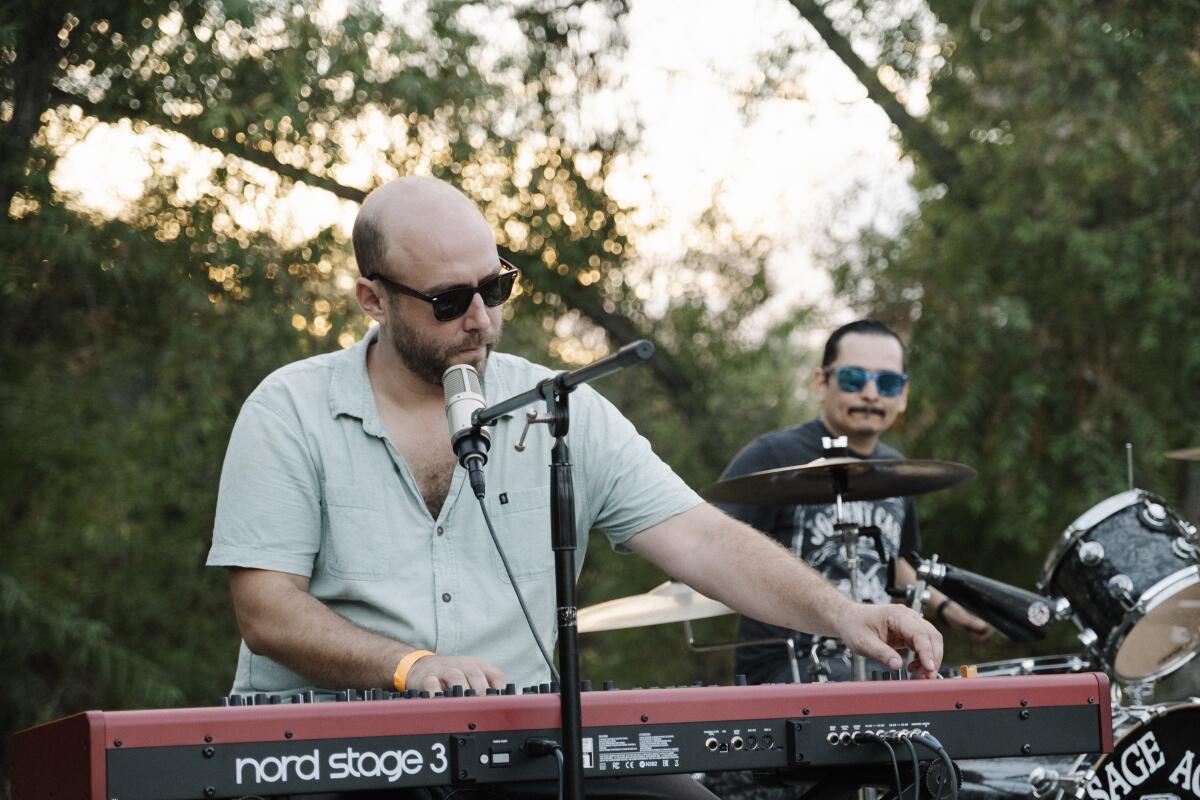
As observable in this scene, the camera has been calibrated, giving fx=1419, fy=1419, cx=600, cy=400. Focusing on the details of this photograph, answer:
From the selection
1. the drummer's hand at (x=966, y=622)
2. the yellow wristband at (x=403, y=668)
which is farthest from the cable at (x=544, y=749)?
the drummer's hand at (x=966, y=622)

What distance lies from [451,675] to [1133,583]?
8.65 ft

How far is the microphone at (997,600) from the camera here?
407cm

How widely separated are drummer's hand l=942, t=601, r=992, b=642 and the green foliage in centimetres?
223

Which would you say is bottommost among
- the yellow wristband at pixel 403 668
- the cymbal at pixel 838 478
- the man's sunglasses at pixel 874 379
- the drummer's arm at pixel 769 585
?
the yellow wristband at pixel 403 668

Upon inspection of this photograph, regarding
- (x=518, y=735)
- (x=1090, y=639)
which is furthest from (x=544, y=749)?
(x=1090, y=639)

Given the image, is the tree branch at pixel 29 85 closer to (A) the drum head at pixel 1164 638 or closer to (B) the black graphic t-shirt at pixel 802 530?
(B) the black graphic t-shirt at pixel 802 530

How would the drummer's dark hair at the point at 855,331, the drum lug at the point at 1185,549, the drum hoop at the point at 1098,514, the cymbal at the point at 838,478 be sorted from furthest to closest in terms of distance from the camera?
the drummer's dark hair at the point at 855,331 → the drum hoop at the point at 1098,514 → the drum lug at the point at 1185,549 → the cymbal at the point at 838,478

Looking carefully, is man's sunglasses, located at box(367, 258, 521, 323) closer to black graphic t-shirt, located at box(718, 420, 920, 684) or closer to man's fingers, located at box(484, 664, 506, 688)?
man's fingers, located at box(484, 664, 506, 688)

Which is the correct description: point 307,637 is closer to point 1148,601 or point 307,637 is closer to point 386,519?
point 386,519

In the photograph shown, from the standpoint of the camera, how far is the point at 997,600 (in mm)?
4078

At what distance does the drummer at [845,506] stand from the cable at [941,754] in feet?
7.81

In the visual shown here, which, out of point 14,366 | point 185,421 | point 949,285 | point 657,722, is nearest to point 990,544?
point 949,285

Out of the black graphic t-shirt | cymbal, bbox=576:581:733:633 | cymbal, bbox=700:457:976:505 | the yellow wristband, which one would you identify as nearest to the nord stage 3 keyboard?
the yellow wristband

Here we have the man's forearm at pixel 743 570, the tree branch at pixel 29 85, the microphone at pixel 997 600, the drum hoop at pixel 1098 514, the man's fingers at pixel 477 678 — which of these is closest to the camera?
the man's fingers at pixel 477 678
